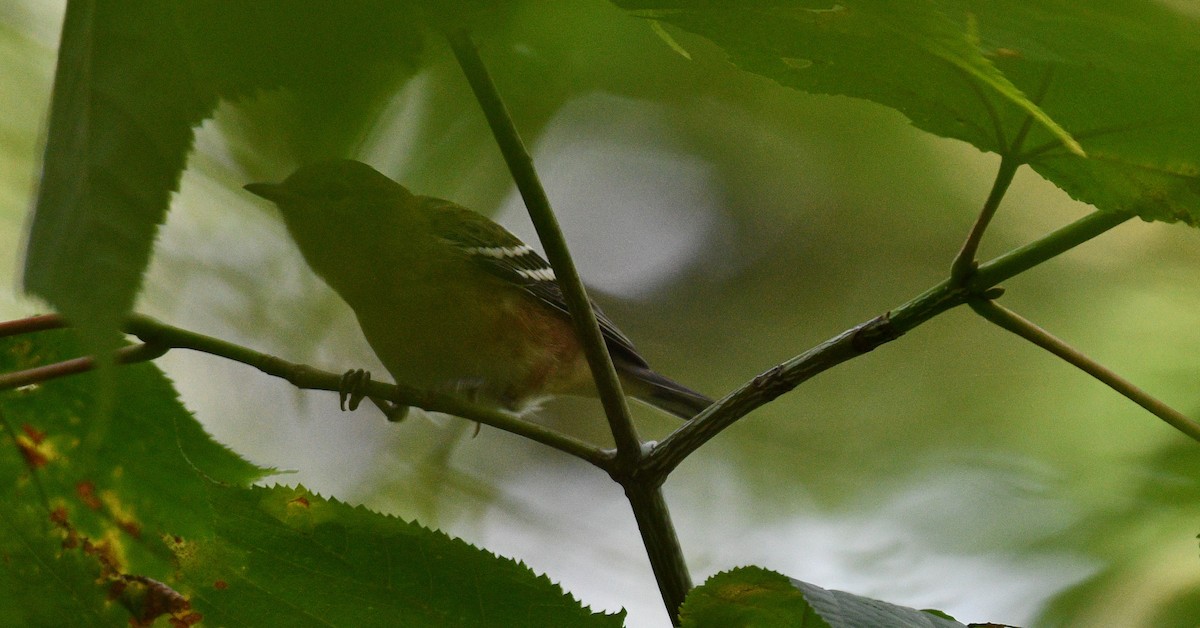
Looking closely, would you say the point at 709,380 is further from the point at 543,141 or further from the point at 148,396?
the point at 148,396

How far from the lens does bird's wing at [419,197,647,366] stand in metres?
2.23

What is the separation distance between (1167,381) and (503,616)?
211 cm

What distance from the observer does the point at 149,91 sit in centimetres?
42

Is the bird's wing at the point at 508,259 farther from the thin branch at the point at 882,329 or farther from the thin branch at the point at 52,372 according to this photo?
the thin branch at the point at 882,329

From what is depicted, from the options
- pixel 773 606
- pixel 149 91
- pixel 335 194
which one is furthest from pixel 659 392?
pixel 149 91

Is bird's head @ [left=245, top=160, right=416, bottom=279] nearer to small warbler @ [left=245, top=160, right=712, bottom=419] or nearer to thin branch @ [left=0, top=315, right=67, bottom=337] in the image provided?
small warbler @ [left=245, top=160, right=712, bottom=419]

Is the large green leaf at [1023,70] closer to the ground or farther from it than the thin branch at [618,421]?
farther from it

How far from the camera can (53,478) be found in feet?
3.94

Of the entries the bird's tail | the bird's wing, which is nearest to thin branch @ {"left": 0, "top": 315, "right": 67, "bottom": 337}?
the bird's wing

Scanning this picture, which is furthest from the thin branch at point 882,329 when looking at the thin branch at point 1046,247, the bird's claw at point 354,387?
the bird's claw at point 354,387

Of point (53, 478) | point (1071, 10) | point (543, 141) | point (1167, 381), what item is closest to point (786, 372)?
point (1071, 10)

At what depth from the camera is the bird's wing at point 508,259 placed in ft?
7.33

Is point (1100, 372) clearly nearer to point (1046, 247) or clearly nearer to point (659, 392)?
point (1046, 247)

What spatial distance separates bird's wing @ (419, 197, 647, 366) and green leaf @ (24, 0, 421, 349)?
5.40 ft
